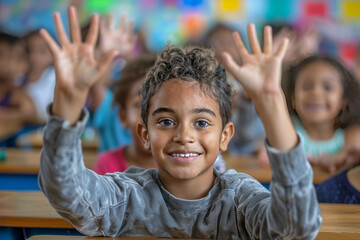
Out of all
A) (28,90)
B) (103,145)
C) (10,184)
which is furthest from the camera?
(28,90)

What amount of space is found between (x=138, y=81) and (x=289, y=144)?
5.77ft

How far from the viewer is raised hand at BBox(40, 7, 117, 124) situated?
3.82 ft

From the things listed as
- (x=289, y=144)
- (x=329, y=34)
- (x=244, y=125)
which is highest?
(x=289, y=144)

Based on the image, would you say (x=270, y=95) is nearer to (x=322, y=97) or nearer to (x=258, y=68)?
(x=258, y=68)

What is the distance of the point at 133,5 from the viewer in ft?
21.2

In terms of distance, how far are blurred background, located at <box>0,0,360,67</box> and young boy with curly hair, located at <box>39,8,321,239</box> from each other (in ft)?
15.2

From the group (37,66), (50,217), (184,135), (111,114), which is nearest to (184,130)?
(184,135)

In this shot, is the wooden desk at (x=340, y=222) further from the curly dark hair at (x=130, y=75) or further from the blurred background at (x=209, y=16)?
the blurred background at (x=209, y=16)

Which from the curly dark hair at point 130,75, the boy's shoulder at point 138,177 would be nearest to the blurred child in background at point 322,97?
the curly dark hair at point 130,75

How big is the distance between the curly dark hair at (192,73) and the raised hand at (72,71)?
37 cm

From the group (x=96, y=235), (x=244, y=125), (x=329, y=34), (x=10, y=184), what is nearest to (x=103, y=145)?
(x=10, y=184)

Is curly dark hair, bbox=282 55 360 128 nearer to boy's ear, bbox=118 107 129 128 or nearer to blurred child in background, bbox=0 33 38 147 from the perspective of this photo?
boy's ear, bbox=118 107 129 128

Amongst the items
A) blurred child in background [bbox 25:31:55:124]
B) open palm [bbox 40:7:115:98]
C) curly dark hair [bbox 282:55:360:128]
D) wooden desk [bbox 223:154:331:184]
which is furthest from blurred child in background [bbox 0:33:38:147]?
open palm [bbox 40:7:115:98]

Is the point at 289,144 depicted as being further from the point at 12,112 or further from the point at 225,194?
the point at 12,112
